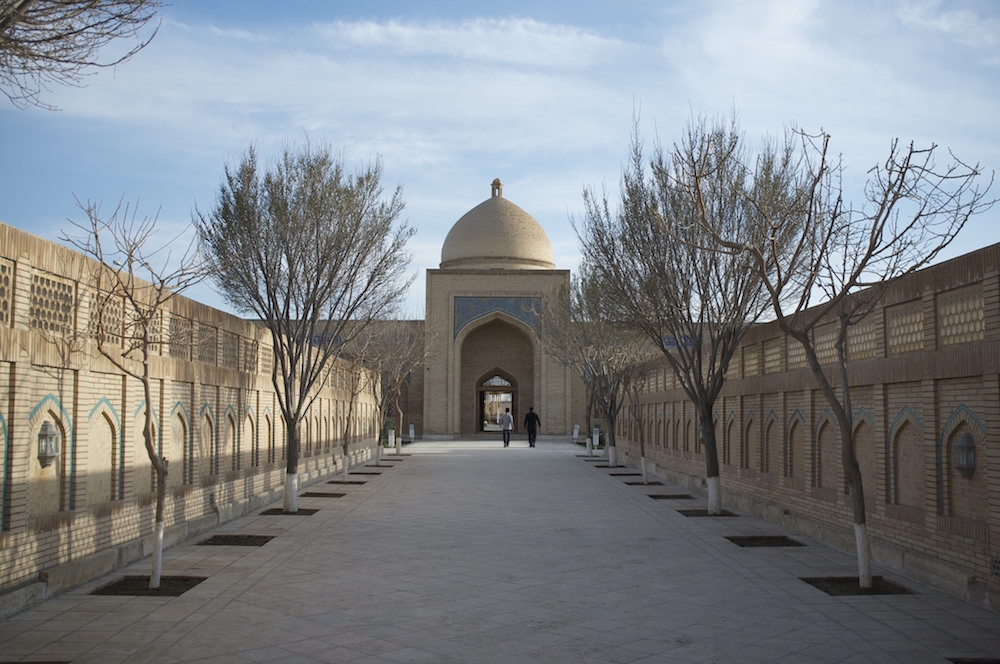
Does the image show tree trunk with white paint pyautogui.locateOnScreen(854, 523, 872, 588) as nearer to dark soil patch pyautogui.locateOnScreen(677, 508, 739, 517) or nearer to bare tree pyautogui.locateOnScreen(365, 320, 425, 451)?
dark soil patch pyautogui.locateOnScreen(677, 508, 739, 517)

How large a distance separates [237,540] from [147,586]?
255 centimetres

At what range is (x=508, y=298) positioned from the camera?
1484 inches

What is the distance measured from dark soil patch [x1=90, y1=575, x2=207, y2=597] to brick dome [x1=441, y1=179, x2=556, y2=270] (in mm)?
31019

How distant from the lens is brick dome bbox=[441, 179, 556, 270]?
128ft

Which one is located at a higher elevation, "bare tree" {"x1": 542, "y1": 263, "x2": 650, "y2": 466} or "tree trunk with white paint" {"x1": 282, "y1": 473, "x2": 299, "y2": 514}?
"bare tree" {"x1": 542, "y1": 263, "x2": 650, "y2": 466}

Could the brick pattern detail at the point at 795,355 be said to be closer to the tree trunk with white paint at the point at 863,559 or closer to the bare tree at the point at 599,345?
the tree trunk with white paint at the point at 863,559

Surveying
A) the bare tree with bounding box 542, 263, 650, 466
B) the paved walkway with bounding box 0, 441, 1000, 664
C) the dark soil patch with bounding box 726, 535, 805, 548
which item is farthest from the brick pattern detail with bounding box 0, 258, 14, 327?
the bare tree with bounding box 542, 263, 650, 466

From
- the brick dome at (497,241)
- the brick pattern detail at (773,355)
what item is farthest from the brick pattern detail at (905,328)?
the brick dome at (497,241)

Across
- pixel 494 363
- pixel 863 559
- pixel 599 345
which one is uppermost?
pixel 494 363

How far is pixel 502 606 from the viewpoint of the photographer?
6914mm

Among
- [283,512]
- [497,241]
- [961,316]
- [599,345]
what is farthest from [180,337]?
[497,241]

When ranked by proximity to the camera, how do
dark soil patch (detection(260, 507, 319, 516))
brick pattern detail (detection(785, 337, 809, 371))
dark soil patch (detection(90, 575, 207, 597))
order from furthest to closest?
dark soil patch (detection(260, 507, 319, 516)) → brick pattern detail (detection(785, 337, 809, 371)) → dark soil patch (detection(90, 575, 207, 597))

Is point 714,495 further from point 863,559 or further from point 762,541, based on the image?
point 863,559

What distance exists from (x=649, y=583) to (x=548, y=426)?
3005 centimetres
